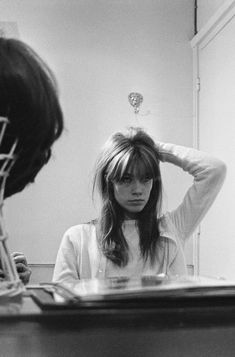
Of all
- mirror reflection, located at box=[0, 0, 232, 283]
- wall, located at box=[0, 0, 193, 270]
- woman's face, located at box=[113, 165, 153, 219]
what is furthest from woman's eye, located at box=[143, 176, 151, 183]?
wall, located at box=[0, 0, 193, 270]

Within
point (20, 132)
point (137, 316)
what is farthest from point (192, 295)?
point (20, 132)

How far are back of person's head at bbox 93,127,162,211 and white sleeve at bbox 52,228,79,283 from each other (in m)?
0.19

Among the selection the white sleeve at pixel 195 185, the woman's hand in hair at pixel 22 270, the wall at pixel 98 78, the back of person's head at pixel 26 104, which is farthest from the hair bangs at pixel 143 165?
the wall at pixel 98 78

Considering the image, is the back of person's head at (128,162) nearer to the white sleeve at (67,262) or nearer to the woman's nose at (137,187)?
the woman's nose at (137,187)

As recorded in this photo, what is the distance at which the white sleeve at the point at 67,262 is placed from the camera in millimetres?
1529

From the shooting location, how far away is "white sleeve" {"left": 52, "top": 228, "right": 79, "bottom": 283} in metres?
1.53

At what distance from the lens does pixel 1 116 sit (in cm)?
59

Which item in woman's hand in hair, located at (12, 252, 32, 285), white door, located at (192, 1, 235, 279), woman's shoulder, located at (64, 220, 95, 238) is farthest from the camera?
white door, located at (192, 1, 235, 279)

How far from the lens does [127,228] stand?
1692mm

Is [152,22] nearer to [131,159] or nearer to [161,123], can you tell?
[161,123]

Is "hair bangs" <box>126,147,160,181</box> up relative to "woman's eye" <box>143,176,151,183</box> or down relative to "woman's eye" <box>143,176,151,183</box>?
up

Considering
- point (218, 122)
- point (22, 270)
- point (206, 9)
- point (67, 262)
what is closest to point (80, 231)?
point (67, 262)

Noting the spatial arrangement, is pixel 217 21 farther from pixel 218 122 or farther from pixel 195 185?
pixel 195 185

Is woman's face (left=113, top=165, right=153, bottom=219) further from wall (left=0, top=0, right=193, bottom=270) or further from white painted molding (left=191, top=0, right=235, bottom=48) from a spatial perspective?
wall (left=0, top=0, right=193, bottom=270)
